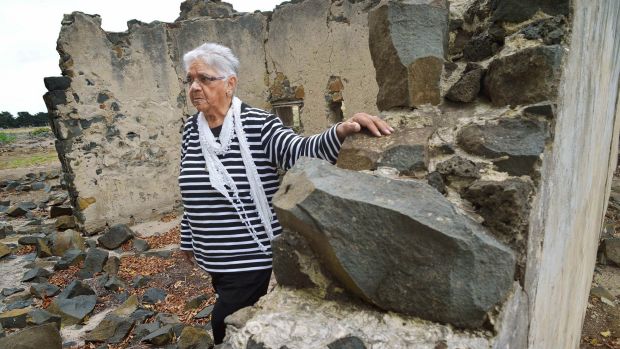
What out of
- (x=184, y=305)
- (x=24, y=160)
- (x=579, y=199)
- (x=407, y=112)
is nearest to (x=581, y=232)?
(x=579, y=199)

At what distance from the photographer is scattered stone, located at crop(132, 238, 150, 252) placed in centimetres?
517

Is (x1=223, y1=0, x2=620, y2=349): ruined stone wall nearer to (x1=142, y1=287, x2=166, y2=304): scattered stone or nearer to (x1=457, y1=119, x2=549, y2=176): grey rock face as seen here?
(x1=457, y1=119, x2=549, y2=176): grey rock face

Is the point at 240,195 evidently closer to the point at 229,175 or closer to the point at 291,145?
the point at 229,175

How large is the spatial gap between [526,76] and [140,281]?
403 cm

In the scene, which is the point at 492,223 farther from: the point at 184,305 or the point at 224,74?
the point at 184,305

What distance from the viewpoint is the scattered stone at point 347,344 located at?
97 centimetres

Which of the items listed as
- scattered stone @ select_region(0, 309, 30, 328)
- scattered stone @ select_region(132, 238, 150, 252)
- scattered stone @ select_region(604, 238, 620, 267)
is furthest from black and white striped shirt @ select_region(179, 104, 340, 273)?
scattered stone @ select_region(604, 238, 620, 267)

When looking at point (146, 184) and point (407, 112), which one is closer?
point (407, 112)

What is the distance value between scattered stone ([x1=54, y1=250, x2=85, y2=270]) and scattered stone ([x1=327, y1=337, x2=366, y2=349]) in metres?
4.67

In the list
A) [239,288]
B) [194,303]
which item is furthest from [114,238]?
[239,288]

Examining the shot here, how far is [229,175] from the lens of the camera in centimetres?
176

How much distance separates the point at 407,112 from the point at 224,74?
2.77 ft

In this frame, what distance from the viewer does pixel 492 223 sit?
1110 mm

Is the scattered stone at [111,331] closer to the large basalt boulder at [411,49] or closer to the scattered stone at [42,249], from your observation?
the scattered stone at [42,249]
